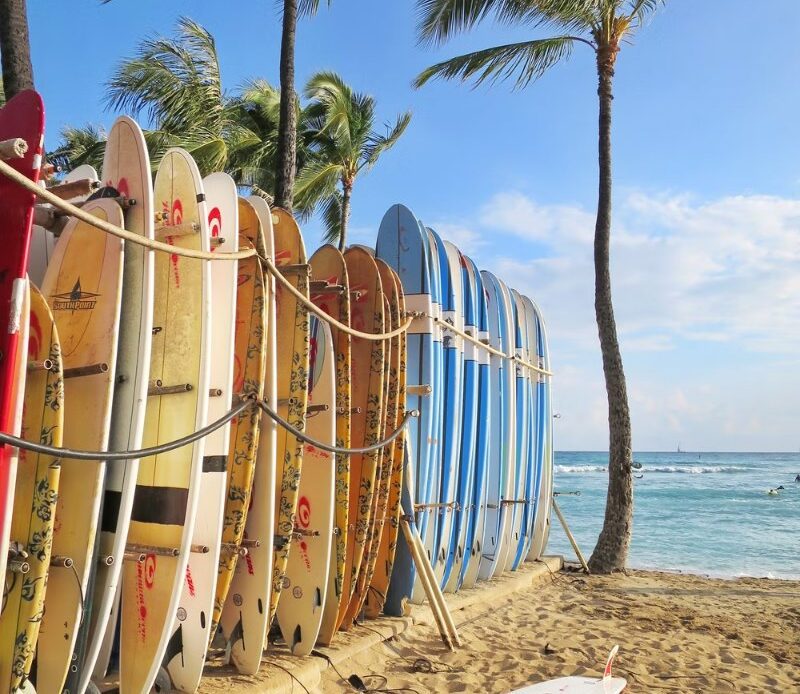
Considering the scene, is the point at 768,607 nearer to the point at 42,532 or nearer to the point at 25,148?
the point at 42,532

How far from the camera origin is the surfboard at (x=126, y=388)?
2754 mm

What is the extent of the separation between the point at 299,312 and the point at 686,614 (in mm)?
4204

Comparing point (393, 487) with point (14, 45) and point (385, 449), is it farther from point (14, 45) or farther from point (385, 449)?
point (14, 45)

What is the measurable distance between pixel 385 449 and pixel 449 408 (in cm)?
95

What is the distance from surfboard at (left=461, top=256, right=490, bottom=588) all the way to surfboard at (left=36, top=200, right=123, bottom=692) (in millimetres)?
3299

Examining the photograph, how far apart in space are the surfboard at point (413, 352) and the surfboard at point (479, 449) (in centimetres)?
75

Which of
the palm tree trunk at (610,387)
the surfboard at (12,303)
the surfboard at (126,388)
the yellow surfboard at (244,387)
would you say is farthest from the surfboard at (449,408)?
the palm tree trunk at (610,387)

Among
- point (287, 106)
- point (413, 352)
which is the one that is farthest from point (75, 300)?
point (287, 106)

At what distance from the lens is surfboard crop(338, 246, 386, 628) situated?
4.14 meters

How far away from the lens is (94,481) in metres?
2.70

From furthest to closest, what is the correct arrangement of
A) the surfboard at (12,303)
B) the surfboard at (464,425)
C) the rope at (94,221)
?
the surfboard at (464,425) → the surfboard at (12,303) → the rope at (94,221)

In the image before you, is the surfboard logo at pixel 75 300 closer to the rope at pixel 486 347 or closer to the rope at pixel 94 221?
the rope at pixel 94 221

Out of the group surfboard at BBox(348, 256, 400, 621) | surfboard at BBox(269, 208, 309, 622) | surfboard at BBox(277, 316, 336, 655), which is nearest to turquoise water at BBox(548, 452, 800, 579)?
surfboard at BBox(348, 256, 400, 621)

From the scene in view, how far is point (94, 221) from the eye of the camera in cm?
241
